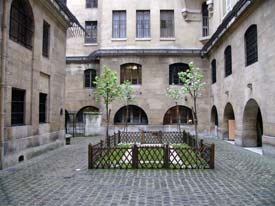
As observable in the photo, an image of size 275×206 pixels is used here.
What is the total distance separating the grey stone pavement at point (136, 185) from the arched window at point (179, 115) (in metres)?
15.0

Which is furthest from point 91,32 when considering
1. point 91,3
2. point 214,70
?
point 214,70

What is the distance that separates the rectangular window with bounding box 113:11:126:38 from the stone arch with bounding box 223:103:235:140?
12402 millimetres

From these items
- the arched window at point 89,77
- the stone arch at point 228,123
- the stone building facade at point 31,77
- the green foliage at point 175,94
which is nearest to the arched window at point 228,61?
the stone arch at point 228,123

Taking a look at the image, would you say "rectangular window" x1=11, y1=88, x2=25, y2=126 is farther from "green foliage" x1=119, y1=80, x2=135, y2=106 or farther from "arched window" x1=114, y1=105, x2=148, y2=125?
"arched window" x1=114, y1=105, x2=148, y2=125

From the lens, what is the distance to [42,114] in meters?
16.4

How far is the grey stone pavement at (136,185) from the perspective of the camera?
740 centimetres

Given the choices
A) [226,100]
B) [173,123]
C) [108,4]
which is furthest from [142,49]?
[226,100]

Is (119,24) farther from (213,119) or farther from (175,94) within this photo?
(213,119)

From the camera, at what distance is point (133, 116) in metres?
28.0

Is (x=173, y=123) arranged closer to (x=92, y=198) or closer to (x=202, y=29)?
(x=202, y=29)

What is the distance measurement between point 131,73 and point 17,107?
628 inches

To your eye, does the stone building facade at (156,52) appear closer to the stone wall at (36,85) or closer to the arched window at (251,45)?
the arched window at (251,45)

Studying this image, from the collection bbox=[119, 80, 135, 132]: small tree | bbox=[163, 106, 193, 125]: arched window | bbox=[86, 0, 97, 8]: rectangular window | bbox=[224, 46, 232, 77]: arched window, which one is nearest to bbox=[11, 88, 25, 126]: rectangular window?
bbox=[119, 80, 135, 132]: small tree

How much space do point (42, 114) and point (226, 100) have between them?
12.9 meters
